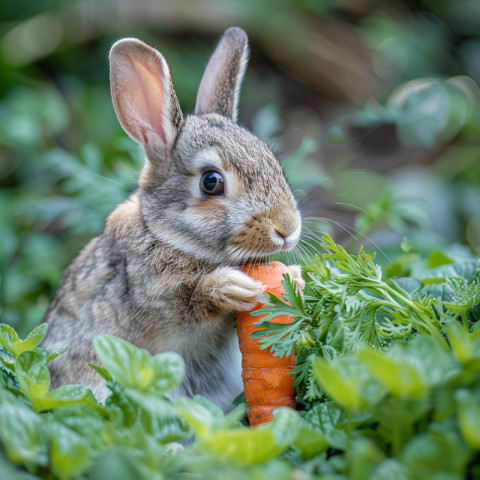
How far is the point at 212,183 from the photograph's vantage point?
2793mm

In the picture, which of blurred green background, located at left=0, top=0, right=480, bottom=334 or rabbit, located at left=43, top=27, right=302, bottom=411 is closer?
rabbit, located at left=43, top=27, right=302, bottom=411

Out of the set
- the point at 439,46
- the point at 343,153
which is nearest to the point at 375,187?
the point at 343,153

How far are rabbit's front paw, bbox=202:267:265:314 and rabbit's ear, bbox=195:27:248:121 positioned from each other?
46.1 inches

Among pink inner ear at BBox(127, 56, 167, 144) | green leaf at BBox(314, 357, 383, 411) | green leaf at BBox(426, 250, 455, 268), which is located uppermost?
pink inner ear at BBox(127, 56, 167, 144)

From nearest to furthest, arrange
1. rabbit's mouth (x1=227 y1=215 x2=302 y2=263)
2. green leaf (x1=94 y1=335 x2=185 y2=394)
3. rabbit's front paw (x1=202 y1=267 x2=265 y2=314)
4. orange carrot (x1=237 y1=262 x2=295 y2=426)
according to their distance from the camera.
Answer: green leaf (x1=94 y1=335 x2=185 y2=394) < orange carrot (x1=237 y1=262 x2=295 y2=426) < rabbit's front paw (x1=202 y1=267 x2=265 y2=314) < rabbit's mouth (x1=227 y1=215 x2=302 y2=263)

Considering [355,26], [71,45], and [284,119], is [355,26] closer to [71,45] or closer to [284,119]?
[284,119]

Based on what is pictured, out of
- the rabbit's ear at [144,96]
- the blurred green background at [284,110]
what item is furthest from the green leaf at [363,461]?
the blurred green background at [284,110]

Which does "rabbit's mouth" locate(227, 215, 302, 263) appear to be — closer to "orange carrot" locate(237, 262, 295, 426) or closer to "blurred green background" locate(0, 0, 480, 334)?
"orange carrot" locate(237, 262, 295, 426)

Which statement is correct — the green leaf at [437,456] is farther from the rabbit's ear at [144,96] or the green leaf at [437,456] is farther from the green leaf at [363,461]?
the rabbit's ear at [144,96]

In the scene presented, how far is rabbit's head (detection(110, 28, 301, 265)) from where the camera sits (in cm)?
265

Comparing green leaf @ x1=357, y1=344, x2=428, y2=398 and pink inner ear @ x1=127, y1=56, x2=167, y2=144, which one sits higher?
pink inner ear @ x1=127, y1=56, x2=167, y2=144

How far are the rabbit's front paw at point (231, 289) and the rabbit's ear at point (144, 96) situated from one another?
76 centimetres

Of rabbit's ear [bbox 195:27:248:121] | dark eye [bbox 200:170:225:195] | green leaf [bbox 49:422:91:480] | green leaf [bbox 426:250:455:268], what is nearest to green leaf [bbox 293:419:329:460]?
green leaf [bbox 49:422:91:480]

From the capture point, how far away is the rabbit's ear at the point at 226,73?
340cm
